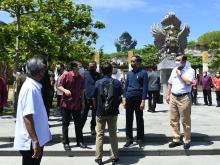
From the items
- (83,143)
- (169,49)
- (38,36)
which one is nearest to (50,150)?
(83,143)

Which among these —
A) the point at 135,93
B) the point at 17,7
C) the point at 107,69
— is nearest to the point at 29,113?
the point at 107,69

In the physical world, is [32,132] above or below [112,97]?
below

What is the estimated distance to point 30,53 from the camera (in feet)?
53.2

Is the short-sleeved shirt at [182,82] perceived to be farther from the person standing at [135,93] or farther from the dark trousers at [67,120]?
the dark trousers at [67,120]

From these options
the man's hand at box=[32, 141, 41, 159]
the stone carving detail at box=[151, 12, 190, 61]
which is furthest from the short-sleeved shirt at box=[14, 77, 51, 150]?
the stone carving detail at box=[151, 12, 190, 61]

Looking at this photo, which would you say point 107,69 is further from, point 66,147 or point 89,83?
point 66,147

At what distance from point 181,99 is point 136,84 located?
950mm

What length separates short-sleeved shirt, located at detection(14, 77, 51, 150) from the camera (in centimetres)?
457

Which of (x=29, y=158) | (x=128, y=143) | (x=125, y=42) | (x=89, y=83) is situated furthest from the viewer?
(x=125, y=42)

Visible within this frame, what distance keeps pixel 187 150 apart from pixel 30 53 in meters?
9.47

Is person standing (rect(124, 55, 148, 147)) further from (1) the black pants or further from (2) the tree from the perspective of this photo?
(2) the tree

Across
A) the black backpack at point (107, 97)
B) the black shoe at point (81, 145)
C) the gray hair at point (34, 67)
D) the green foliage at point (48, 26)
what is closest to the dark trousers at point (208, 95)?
the green foliage at point (48, 26)

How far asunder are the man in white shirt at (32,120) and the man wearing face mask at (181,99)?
13.5ft

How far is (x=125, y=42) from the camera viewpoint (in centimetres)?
10350
